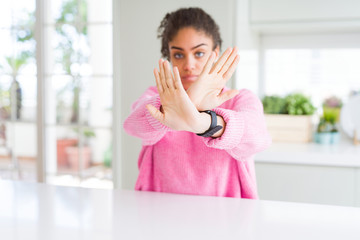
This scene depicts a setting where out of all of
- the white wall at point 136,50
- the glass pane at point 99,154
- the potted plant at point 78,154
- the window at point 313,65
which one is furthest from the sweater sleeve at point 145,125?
the potted plant at point 78,154

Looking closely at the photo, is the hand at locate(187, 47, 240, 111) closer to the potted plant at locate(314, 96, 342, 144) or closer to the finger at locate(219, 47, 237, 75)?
the finger at locate(219, 47, 237, 75)

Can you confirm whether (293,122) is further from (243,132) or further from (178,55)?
(243,132)

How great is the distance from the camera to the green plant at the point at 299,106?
209 centimetres

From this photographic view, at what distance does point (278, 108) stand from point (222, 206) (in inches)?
54.6

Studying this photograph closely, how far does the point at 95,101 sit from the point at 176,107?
84.3 inches

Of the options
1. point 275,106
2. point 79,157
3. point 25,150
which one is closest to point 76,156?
point 79,157

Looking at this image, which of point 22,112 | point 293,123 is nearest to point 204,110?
point 293,123

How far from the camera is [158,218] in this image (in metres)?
0.76

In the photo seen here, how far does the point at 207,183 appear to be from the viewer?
103cm

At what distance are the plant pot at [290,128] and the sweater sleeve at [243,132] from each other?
109cm

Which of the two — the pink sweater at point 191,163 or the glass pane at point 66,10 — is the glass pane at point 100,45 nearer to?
the glass pane at point 66,10

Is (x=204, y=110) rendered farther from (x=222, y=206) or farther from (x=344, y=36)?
(x=344, y=36)

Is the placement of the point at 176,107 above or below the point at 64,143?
above

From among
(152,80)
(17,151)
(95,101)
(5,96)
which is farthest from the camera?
(17,151)
